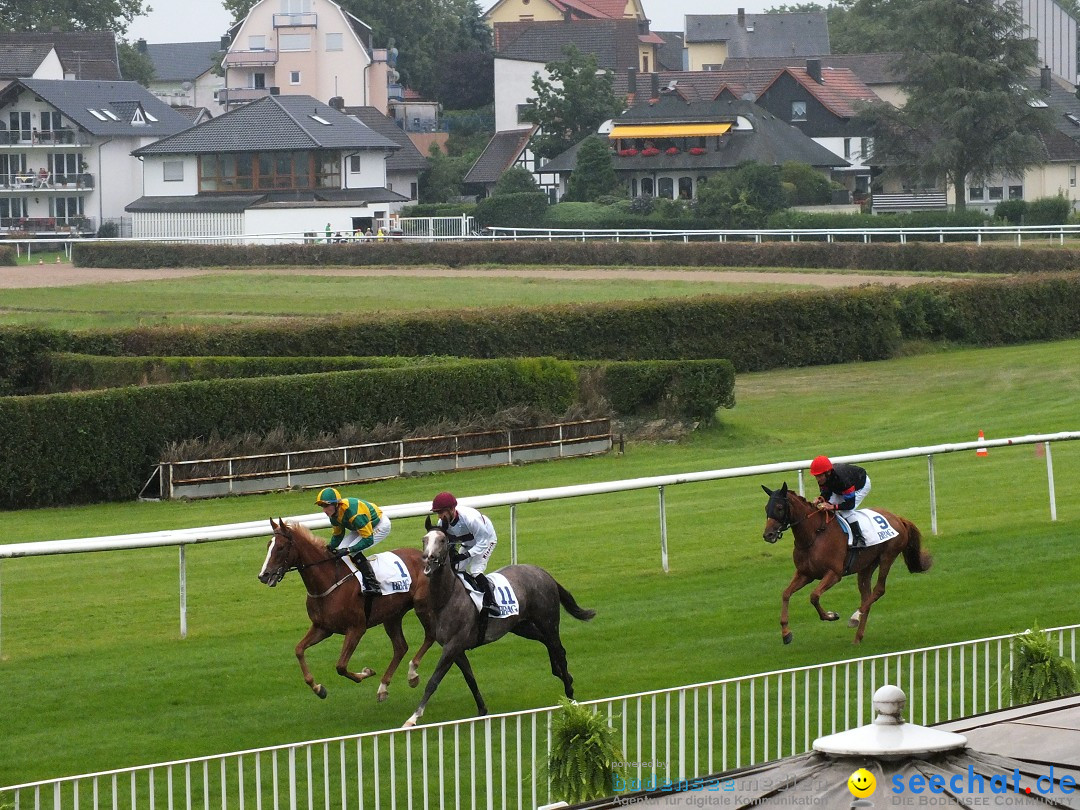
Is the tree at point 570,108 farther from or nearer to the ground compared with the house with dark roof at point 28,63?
nearer to the ground

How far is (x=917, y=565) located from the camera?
1116 cm

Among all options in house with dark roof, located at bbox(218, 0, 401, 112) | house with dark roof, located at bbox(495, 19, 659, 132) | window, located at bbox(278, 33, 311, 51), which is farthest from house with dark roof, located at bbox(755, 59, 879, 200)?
window, located at bbox(278, 33, 311, 51)

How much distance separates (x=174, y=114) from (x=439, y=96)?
78.6 feet

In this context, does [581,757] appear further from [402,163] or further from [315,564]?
[402,163]

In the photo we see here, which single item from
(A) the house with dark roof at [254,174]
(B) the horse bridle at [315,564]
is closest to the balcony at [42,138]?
(A) the house with dark roof at [254,174]

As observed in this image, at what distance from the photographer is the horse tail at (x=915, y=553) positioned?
11055 millimetres

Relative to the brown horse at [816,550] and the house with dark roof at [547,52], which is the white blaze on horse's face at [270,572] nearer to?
the brown horse at [816,550]

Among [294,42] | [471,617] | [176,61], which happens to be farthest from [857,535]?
[176,61]

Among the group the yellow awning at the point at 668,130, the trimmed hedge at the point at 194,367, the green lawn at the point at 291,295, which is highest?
the yellow awning at the point at 668,130

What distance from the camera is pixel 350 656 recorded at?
9.44 metres

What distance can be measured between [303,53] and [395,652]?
75.7m

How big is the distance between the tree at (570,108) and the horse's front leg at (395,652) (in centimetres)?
6018

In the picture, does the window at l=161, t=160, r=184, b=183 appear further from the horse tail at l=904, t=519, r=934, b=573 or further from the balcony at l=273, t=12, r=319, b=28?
the horse tail at l=904, t=519, r=934, b=573

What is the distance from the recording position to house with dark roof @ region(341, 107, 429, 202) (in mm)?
70688
